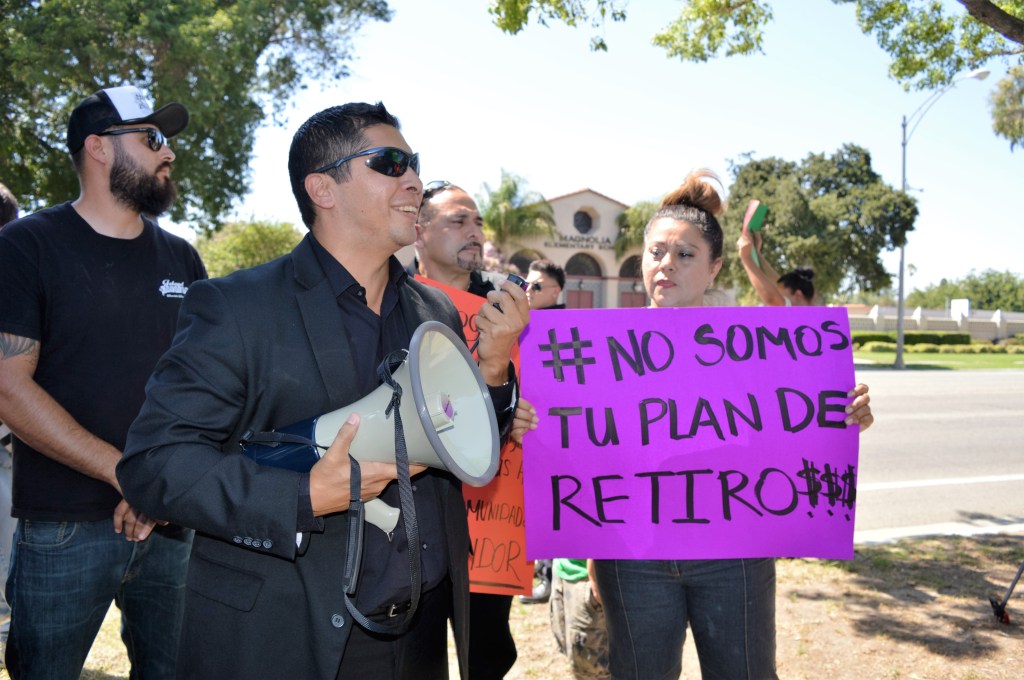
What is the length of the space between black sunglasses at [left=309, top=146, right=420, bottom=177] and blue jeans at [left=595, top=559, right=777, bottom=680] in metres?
1.44

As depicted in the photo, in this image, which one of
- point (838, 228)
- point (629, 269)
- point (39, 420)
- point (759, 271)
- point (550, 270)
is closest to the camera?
point (39, 420)

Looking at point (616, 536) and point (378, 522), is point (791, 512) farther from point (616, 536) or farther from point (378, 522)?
point (378, 522)

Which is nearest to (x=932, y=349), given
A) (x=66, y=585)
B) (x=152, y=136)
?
(x=152, y=136)

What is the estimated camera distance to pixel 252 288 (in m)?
1.78

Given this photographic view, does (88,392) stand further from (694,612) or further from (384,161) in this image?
(694,612)

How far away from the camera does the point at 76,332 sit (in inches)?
97.7

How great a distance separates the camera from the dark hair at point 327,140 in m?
2.00

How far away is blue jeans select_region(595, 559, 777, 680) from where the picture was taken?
2.37 m

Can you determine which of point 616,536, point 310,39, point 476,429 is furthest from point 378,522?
point 310,39

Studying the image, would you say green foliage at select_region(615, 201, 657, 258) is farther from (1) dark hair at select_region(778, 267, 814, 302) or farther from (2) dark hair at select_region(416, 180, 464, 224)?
(2) dark hair at select_region(416, 180, 464, 224)

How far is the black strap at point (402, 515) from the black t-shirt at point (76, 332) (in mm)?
1300

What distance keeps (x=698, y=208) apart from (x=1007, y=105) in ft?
101

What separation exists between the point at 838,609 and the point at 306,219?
3.75 metres

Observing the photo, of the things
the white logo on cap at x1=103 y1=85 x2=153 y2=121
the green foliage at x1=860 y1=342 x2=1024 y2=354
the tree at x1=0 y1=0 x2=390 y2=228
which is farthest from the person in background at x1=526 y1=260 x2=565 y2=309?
the green foliage at x1=860 y1=342 x2=1024 y2=354
